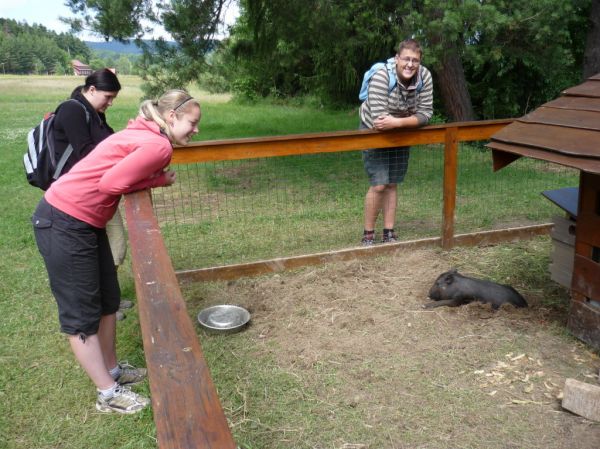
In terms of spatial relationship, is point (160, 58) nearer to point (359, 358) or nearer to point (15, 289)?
point (15, 289)

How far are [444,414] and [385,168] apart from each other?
2.54 metres

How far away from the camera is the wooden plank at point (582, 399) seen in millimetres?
2752

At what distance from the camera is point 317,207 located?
6801mm

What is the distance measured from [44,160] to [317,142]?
2119 millimetres

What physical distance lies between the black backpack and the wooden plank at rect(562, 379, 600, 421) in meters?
2.94

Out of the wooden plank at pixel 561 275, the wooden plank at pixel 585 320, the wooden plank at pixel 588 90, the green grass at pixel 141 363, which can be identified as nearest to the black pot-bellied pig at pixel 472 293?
the wooden plank at pixel 561 275

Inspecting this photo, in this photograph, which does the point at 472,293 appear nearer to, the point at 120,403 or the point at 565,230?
the point at 565,230

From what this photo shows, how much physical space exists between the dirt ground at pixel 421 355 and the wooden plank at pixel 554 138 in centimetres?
120

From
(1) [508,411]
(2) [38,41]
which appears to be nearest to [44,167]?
(1) [508,411]

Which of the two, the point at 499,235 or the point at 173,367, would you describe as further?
the point at 499,235

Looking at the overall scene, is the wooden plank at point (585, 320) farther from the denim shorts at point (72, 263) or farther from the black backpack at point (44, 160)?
the black backpack at point (44, 160)

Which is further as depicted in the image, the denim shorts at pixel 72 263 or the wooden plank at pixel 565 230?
the wooden plank at pixel 565 230

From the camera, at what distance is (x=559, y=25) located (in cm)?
718

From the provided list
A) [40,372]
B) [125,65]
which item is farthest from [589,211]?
[125,65]
